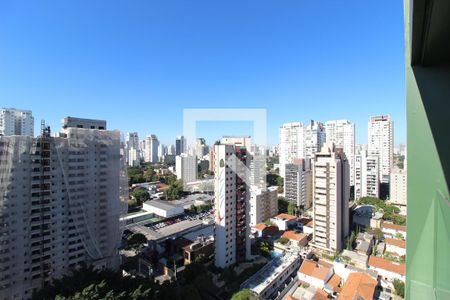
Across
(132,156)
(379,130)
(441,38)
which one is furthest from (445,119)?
(132,156)

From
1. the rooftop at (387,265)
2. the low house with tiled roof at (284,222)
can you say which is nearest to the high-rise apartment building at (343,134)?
the low house with tiled roof at (284,222)

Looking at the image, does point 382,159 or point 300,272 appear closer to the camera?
point 300,272

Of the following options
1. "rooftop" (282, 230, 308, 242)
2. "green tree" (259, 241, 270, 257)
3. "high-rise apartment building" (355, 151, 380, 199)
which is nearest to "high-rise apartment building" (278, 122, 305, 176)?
"high-rise apartment building" (355, 151, 380, 199)

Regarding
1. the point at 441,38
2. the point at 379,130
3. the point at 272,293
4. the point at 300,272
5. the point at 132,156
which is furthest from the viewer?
the point at 132,156

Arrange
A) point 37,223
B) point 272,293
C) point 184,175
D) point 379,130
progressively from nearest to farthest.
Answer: point 37,223 < point 272,293 < point 379,130 < point 184,175

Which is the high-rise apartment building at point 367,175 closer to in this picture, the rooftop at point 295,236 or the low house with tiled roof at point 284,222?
the low house with tiled roof at point 284,222

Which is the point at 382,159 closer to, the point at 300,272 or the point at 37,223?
the point at 300,272
